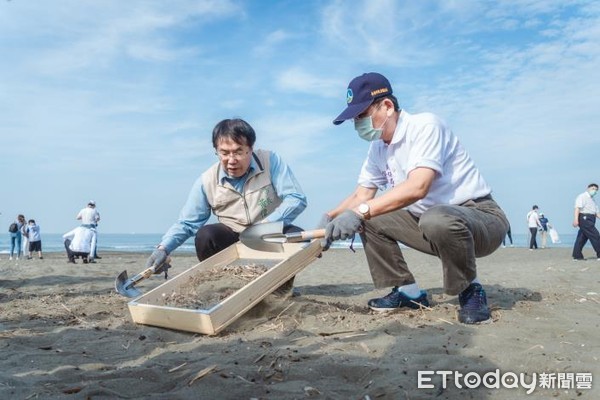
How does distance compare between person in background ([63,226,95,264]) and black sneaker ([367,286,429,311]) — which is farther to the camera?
person in background ([63,226,95,264])

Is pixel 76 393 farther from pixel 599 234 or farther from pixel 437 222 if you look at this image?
pixel 599 234

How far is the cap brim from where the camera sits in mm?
3271

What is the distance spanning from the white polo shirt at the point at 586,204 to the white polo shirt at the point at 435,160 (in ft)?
28.8

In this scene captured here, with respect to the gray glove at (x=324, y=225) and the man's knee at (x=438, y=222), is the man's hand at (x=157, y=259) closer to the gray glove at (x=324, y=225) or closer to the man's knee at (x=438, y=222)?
the gray glove at (x=324, y=225)

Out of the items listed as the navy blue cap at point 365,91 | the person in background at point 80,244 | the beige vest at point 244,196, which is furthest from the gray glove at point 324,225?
the person in background at point 80,244

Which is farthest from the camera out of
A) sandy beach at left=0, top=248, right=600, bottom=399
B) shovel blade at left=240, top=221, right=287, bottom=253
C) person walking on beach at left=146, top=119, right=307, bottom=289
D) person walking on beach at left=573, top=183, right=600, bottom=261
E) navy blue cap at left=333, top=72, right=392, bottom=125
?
person walking on beach at left=573, top=183, right=600, bottom=261

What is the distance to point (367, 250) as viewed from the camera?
3.64 meters

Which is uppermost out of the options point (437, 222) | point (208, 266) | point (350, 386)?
point (437, 222)

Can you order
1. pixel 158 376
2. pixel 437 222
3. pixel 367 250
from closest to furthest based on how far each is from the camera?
pixel 158 376 < pixel 437 222 < pixel 367 250

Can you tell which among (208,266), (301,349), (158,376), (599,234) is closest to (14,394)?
(158,376)

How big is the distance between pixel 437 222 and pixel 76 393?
2041 millimetres

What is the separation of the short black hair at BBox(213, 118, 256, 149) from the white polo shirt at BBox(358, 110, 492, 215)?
1.03 meters

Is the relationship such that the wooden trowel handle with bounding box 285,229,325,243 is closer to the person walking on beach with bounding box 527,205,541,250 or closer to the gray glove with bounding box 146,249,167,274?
the gray glove with bounding box 146,249,167,274

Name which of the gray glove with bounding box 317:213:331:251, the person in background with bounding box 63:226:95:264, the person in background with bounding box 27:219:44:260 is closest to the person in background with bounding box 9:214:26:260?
the person in background with bounding box 27:219:44:260
